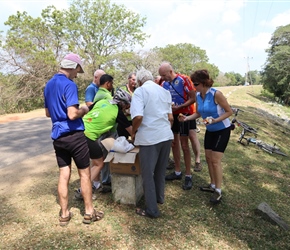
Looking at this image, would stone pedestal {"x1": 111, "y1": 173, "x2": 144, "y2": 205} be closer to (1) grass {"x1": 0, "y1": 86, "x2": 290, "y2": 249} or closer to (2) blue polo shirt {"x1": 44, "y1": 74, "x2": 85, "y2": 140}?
(1) grass {"x1": 0, "y1": 86, "x2": 290, "y2": 249}

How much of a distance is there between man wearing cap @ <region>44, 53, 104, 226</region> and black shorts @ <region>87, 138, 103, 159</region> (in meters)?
0.39

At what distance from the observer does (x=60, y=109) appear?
8.97 ft

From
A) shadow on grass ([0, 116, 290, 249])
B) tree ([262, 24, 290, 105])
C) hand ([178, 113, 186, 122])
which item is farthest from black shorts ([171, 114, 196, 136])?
tree ([262, 24, 290, 105])

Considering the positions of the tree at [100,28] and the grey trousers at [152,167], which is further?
the tree at [100,28]

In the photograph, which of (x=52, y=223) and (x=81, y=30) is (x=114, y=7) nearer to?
(x=81, y=30)

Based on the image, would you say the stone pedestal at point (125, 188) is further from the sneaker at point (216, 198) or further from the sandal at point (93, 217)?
the sneaker at point (216, 198)

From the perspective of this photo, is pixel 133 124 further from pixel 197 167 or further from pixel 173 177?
pixel 197 167

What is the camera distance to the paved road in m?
5.92

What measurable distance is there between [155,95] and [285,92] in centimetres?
3316

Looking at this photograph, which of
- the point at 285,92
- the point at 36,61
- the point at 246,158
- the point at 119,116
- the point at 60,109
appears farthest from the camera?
the point at 285,92

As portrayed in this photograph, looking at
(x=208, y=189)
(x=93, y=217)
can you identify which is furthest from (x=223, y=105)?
(x=93, y=217)

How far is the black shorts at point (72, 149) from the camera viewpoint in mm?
2805

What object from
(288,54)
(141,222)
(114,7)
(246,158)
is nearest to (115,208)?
(141,222)

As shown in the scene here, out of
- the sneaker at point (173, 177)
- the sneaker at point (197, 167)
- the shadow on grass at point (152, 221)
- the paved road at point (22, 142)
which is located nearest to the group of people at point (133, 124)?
the shadow on grass at point (152, 221)
